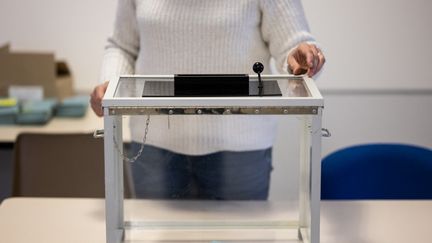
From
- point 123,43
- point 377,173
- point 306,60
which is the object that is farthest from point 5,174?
point 306,60

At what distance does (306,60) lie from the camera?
4.69ft

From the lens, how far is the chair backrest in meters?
2.23

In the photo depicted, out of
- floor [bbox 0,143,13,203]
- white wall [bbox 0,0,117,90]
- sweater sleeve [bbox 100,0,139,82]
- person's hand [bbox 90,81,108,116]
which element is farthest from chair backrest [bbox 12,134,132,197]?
white wall [bbox 0,0,117,90]

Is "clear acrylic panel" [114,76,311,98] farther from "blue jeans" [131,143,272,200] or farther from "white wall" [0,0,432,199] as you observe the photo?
"white wall" [0,0,432,199]

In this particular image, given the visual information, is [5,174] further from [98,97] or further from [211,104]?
[211,104]

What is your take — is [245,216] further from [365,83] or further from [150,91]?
[365,83]

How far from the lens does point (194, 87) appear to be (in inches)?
49.3

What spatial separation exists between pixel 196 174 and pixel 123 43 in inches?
16.1

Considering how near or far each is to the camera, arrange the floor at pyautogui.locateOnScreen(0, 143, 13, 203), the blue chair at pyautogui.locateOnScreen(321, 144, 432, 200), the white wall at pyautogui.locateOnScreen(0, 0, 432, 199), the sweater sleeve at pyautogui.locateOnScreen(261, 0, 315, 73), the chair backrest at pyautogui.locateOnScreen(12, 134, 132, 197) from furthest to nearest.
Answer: the white wall at pyautogui.locateOnScreen(0, 0, 432, 199) → the floor at pyautogui.locateOnScreen(0, 143, 13, 203) → the chair backrest at pyautogui.locateOnScreen(12, 134, 132, 197) → the blue chair at pyautogui.locateOnScreen(321, 144, 432, 200) → the sweater sleeve at pyautogui.locateOnScreen(261, 0, 315, 73)

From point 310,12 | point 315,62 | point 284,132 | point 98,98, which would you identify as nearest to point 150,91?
point 98,98

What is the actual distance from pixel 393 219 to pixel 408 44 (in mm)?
1588

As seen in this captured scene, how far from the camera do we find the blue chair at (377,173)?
1890mm

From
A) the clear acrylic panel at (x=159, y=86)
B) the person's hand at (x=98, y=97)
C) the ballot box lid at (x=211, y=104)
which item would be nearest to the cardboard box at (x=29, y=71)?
the person's hand at (x=98, y=97)

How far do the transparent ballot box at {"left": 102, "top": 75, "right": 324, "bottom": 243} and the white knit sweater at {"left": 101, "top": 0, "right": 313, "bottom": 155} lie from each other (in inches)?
1.3
